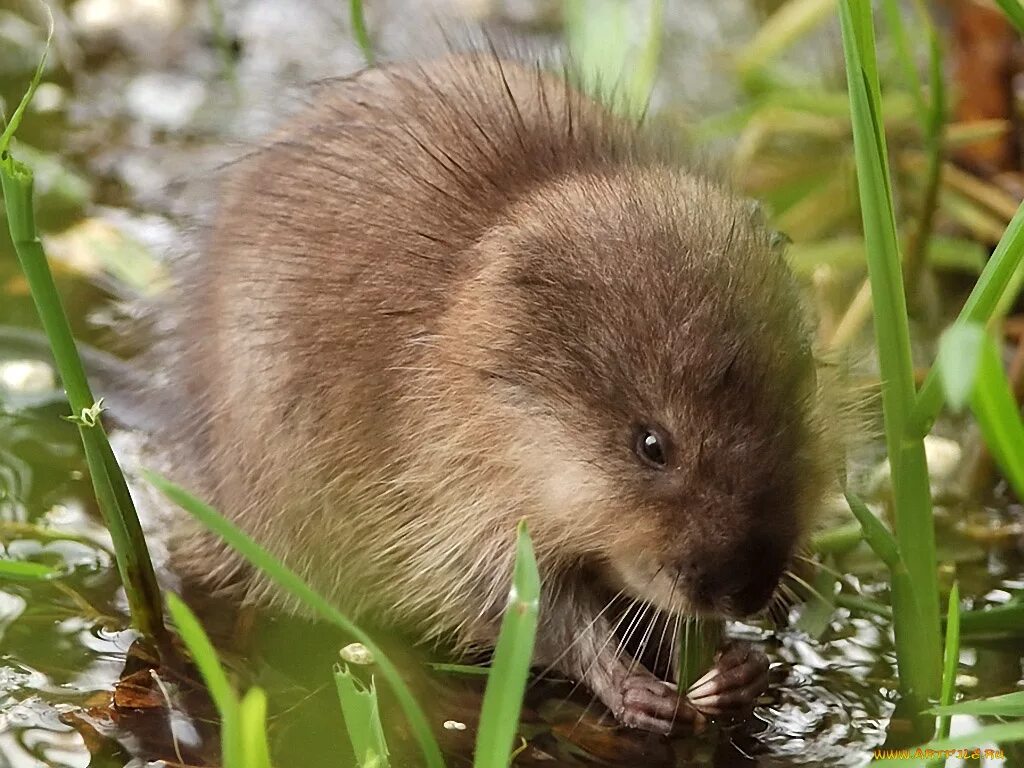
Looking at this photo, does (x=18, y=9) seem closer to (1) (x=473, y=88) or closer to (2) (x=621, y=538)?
(1) (x=473, y=88)

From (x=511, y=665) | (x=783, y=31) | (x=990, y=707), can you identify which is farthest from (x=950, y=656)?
(x=783, y=31)

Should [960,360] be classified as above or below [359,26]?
below

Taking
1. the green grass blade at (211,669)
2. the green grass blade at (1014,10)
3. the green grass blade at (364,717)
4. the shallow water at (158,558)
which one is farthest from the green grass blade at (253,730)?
the green grass blade at (1014,10)

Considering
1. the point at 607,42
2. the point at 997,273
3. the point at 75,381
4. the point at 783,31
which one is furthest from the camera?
the point at 783,31

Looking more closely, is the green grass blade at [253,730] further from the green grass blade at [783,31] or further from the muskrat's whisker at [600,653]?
the green grass blade at [783,31]

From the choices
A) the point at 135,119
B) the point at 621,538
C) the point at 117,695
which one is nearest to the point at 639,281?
the point at 621,538

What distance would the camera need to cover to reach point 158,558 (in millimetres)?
3367

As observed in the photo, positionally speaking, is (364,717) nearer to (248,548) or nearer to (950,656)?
(248,548)

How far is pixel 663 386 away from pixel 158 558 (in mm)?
1394

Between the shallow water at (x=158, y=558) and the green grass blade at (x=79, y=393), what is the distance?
0.84 ft

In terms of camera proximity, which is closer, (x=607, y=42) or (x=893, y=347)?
(x=893, y=347)

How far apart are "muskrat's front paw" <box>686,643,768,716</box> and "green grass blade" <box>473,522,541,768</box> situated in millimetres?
859

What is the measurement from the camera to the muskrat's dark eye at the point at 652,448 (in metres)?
2.56

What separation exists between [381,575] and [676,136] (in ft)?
4.08
